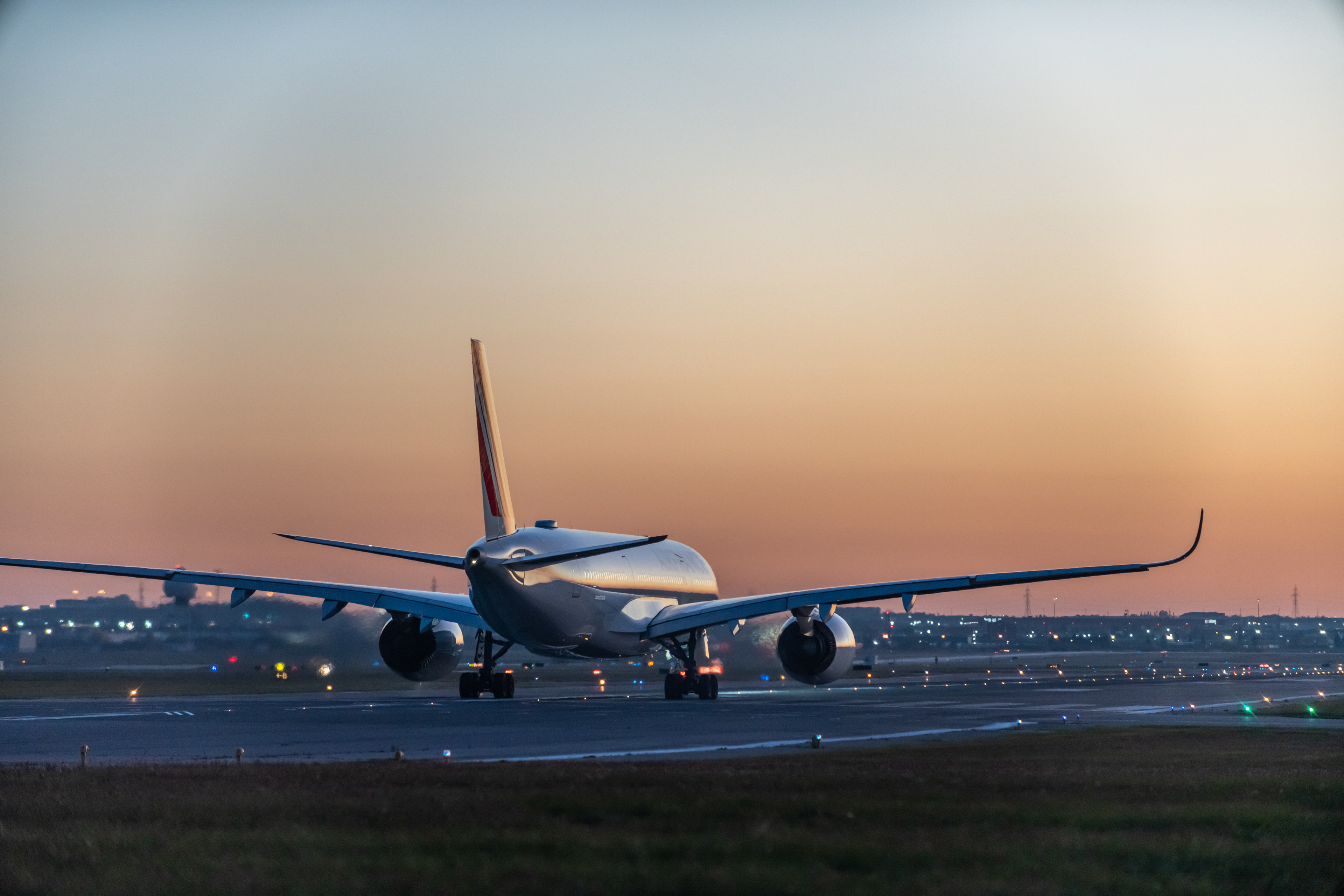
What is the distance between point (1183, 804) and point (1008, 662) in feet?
258

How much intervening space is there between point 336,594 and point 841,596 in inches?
560

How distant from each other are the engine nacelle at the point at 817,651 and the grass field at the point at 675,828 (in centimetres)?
2297

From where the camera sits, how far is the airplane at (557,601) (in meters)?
36.6

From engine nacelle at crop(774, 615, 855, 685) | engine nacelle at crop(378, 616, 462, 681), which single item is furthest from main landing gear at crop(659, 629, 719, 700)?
engine nacelle at crop(378, 616, 462, 681)

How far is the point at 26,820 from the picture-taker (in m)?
12.8

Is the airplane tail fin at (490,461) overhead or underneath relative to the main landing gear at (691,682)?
overhead

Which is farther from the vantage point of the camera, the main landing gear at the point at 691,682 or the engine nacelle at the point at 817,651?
the main landing gear at the point at 691,682

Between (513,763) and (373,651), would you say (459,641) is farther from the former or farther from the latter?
(513,763)

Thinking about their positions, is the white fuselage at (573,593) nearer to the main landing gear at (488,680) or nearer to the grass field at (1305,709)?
the main landing gear at (488,680)

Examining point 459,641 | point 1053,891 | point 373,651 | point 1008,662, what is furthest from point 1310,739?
point 1008,662

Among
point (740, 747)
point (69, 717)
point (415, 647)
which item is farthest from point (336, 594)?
point (740, 747)

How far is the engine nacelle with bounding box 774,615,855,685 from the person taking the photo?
134ft

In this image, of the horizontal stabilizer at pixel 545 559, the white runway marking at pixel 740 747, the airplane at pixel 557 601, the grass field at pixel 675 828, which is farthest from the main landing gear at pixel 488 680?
the grass field at pixel 675 828

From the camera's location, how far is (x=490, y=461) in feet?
125
